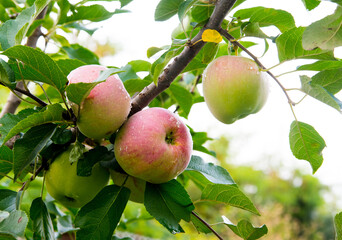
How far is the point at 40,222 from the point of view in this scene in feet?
2.23

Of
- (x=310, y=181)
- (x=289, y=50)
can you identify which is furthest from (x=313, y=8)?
(x=310, y=181)

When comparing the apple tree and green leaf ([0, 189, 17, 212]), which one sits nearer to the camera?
the apple tree

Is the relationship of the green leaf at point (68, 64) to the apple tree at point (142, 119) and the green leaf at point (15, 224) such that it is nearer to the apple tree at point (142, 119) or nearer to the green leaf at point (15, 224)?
the apple tree at point (142, 119)

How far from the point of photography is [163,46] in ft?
2.24

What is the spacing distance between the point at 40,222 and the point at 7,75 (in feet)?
0.87

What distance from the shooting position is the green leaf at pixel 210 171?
72 centimetres

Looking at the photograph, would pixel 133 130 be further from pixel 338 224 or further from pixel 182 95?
pixel 338 224

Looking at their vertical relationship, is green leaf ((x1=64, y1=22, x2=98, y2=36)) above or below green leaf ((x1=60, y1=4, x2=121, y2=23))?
below

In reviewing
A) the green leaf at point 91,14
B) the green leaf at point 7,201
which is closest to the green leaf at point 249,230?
the green leaf at point 7,201

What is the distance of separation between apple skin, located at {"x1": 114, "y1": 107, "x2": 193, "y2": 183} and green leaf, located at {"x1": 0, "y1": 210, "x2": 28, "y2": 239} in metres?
0.17

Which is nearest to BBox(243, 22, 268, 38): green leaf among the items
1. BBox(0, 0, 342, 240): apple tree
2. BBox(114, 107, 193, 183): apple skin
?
BBox(0, 0, 342, 240): apple tree

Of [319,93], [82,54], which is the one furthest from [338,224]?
[82,54]

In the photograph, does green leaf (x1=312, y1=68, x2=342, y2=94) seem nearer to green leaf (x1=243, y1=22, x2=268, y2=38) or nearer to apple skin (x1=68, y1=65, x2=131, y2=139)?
green leaf (x1=243, y1=22, x2=268, y2=38)

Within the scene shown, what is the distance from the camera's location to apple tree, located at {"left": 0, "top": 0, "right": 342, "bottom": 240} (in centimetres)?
59
